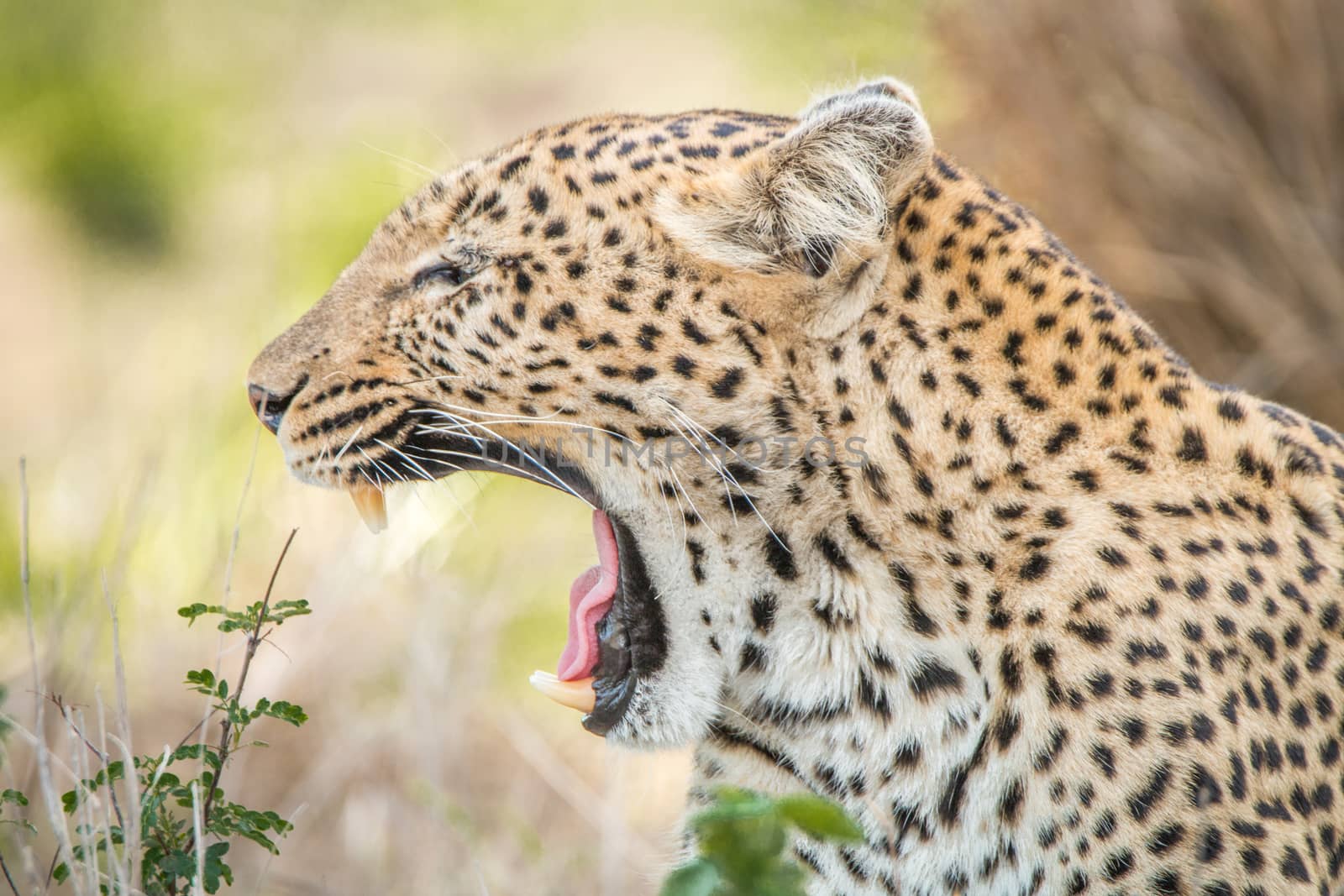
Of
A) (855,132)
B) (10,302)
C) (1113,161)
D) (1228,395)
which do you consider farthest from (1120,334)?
(10,302)

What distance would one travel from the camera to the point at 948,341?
124 inches

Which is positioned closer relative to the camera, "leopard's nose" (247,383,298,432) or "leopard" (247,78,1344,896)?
"leopard" (247,78,1344,896)

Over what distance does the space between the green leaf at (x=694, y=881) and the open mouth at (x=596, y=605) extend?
4.42ft

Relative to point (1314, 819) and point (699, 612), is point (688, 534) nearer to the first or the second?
point (699, 612)

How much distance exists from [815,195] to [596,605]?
43.5 inches

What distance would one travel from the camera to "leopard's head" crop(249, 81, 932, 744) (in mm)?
3145

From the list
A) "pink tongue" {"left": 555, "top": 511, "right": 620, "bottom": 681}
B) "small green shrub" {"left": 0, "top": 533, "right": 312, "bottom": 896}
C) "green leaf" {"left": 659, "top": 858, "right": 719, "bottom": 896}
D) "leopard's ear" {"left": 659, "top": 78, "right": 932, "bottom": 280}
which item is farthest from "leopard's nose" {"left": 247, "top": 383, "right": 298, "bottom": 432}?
"green leaf" {"left": 659, "top": 858, "right": 719, "bottom": 896}

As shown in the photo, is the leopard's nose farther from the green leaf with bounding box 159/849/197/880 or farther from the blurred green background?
the green leaf with bounding box 159/849/197/880

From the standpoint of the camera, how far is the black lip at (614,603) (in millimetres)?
3363

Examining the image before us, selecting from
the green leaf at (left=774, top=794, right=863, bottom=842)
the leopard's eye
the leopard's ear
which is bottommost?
the green leaf at (left=774, top=794, right=863, bottom=842)

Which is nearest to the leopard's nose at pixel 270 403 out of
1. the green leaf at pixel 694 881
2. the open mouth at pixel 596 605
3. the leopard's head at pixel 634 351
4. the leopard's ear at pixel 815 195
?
the leopard's head at pixel 634 351

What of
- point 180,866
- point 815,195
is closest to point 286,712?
point 180,866

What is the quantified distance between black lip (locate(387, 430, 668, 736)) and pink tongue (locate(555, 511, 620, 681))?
2 cm

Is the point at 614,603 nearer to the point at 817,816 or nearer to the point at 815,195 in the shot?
the point at 815,195
